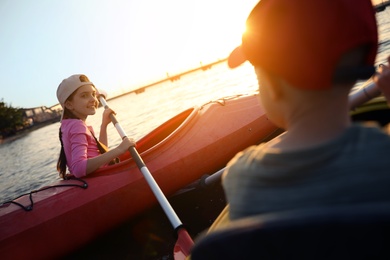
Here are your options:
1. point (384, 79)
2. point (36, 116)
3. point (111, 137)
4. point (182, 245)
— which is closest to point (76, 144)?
point (182, 245)

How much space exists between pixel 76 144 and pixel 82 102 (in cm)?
54

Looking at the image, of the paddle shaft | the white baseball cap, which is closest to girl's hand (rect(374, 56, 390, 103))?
the paddle shaft

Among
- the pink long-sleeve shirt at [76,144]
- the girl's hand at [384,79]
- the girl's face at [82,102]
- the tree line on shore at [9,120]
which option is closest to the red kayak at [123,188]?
the pink long-sleeve shirt at [76,144]

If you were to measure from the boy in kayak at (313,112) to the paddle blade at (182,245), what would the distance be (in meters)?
1.37

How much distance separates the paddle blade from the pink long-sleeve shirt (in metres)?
1.61

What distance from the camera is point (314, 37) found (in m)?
0.58

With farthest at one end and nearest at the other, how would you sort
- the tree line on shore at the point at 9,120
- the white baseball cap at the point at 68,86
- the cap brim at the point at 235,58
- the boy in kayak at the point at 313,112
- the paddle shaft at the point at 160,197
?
the tree line on shore at the point at 9,120 < the white baseball cap at the point at 68,86 < the paddle shaft at the point at 160,197 < the cap brim at the point at 235,58 < the boy in kayak at the point at 313,112

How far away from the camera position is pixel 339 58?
1.97 feet

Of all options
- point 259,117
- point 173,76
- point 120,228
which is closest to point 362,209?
point 120,228

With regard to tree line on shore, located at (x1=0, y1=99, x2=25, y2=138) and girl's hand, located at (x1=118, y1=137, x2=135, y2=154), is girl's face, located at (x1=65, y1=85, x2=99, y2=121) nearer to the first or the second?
girl's hand, located at (x1=118, y1=137, x2=135, y2=154)

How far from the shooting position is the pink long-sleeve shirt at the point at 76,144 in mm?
3374

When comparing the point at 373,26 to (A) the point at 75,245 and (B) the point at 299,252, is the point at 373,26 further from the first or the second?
(A) the point at 75,245

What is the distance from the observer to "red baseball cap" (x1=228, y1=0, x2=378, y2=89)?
583mm

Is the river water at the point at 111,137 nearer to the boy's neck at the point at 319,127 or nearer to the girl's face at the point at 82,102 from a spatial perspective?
the boy's neck at the point at 319,127
